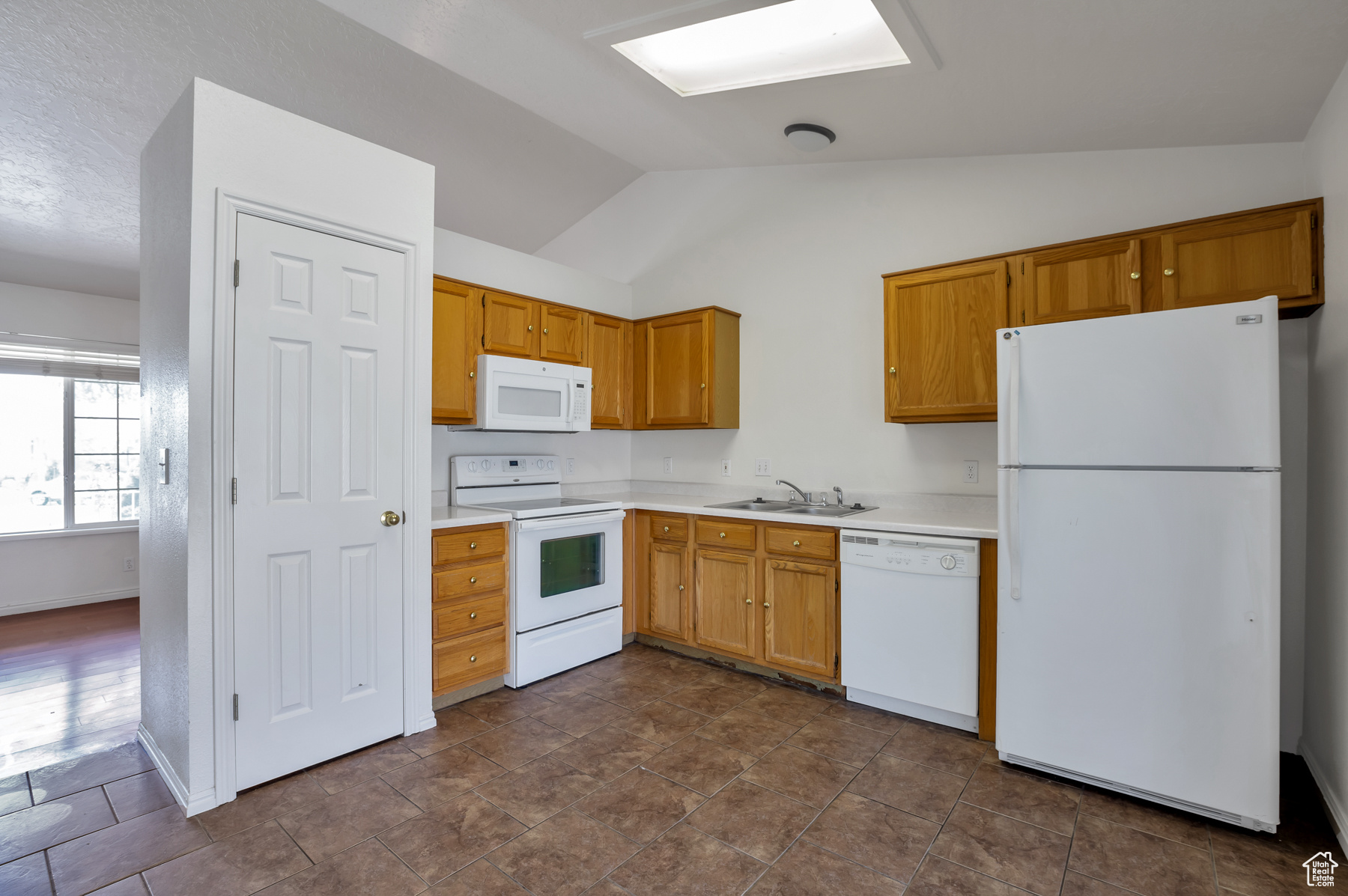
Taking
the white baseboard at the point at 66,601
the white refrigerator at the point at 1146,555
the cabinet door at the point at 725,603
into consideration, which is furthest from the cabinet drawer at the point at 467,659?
the white baseboard at the point at 66,601

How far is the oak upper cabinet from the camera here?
398 cm

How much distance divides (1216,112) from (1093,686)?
84.1 inches

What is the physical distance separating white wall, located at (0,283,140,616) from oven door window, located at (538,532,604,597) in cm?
362

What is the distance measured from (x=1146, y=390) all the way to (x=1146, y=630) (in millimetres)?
806

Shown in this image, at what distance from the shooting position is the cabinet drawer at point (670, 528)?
12.0 feet

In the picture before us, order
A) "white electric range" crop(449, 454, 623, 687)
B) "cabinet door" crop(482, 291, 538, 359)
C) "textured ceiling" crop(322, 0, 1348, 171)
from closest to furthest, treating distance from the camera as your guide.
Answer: "textured ceiling" crop(322, 0, 1348, 171), "white electric range" crop(449, 454, 623, 687), "cabinet door" crop(482, 291, 538, 359)

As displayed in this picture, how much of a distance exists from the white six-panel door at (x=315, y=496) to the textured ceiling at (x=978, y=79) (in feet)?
3.33

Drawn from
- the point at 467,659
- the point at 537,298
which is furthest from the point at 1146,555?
the point at 537,298

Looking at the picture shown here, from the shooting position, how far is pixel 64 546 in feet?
16.2

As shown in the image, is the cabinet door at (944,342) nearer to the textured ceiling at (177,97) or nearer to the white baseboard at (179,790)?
the textured ceiling at (177,97)

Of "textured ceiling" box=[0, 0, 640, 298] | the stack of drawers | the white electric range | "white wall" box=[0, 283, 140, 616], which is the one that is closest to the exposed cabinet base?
the white electric range

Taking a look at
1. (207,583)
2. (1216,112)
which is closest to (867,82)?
(1216,112)

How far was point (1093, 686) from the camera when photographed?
2.23 metres

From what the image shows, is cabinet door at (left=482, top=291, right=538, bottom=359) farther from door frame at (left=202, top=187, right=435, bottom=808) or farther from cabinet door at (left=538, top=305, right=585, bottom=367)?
door frame at (left=202, top=187, right=435, bottom=808)
